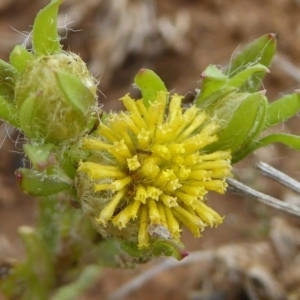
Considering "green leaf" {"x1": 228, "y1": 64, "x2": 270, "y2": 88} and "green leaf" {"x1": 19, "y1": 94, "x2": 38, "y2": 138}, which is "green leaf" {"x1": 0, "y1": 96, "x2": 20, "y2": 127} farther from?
"green leaf" {"x1": 228, "y1": 64, "x2": 270, "y2": 88}

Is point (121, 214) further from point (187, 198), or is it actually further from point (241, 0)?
point (241, 0)

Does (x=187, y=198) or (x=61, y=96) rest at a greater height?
(x=61, y=96)

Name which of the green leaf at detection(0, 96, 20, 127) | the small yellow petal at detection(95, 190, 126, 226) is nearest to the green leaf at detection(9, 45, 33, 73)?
the green leaf at detection(0, 96, 20, 127)

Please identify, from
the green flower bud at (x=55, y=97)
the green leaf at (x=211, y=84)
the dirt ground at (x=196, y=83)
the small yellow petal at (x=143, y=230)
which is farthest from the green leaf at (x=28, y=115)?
the dirt ground at (x=196, y=83)

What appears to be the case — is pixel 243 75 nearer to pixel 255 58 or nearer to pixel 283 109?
pixel 283 109

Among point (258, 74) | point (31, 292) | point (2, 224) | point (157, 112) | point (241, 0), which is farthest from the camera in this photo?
point (241, 0)

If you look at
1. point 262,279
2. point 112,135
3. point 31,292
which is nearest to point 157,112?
point 112,135

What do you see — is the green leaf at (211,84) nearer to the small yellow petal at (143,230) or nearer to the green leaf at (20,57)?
the small yellow petal at (143,230)
